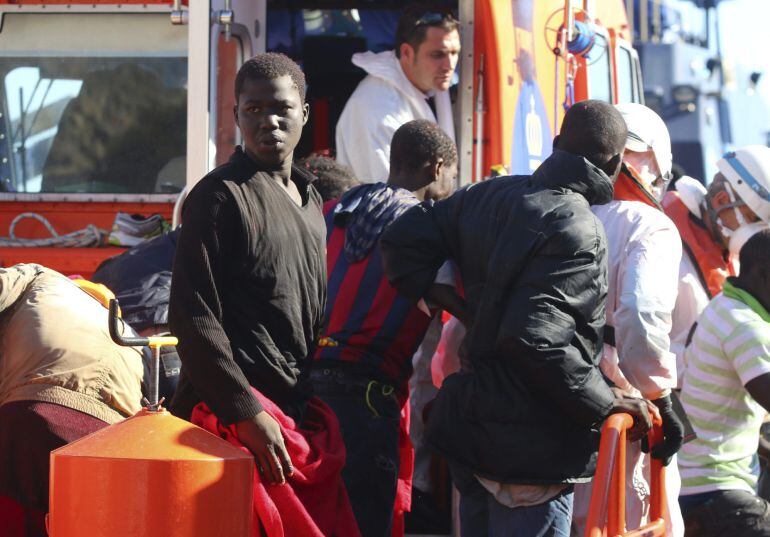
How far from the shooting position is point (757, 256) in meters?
4.61

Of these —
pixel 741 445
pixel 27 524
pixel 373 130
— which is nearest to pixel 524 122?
pixel 373 130

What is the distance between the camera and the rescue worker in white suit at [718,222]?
18.2ft

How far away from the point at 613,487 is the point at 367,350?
1.05 meters

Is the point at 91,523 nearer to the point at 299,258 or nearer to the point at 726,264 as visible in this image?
the point at 299,258

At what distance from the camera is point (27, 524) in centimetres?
360

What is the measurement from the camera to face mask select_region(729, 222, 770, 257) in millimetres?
5766

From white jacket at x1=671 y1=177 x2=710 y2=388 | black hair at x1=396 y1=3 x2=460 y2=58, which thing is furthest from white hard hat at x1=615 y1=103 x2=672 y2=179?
black hair at x1=396 y1=3 x2=460 y2=58

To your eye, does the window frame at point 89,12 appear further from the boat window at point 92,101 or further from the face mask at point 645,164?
the face mask at point 645,164

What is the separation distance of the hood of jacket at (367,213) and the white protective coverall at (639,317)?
688 mm

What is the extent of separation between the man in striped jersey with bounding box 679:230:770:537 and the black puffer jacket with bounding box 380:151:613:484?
116 cm

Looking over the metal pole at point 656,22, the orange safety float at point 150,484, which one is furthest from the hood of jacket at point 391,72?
the metal pole at point 656,22

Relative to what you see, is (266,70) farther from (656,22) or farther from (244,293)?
(656,22)

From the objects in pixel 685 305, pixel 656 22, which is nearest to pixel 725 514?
pixel 685 305

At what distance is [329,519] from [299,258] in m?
0.67
